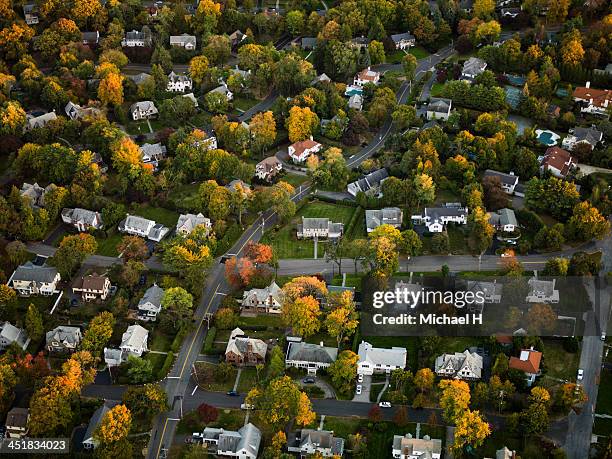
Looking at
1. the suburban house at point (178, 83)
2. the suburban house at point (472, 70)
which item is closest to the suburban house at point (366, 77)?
the suburban house at point (472, 70)

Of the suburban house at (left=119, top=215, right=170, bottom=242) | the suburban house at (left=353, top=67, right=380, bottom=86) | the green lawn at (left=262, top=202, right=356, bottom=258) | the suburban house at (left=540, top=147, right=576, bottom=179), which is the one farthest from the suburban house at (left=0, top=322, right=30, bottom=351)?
the suburban house at (left=353, top=67, right=380, bottom=86)

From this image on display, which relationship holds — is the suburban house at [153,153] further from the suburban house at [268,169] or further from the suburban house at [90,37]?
the suburban house at [90,37]

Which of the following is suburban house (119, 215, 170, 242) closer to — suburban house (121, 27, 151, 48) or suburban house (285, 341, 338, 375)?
suburban house (285, 341, 338, 375)

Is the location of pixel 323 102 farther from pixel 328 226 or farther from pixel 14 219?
pixel 14 219

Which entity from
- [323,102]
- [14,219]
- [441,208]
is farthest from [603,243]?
[14,219]

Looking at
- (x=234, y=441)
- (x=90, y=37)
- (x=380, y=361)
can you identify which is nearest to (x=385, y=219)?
(x=380, y=361)

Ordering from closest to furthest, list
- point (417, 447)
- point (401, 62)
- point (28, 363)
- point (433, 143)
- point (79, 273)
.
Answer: point (417, 447) < point (28, 363) < point (79, 273) < point (433, 143) < point (401, 62)
